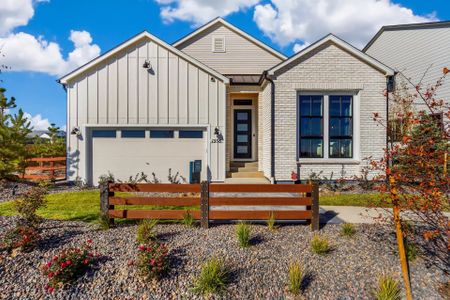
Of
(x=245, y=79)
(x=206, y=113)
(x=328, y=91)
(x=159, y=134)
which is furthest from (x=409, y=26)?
(x=159, y=134)

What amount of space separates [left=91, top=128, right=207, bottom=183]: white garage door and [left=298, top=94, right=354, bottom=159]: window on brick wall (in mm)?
3794

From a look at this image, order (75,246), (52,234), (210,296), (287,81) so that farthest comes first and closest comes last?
1. (287,81)
2. (52,234)
3. (75,246)
4. (210,296)

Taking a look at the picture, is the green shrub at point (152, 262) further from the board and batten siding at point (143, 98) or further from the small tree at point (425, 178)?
the board and batten siding at point (143, 98)

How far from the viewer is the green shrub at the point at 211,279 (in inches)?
142

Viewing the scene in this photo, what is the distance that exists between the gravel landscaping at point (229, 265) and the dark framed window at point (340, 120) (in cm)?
528

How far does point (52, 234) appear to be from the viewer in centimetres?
479

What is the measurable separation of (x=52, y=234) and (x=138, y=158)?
18.7ft

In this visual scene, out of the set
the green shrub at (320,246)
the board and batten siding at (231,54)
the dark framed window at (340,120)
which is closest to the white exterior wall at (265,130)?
the dark framed window at (340,120)

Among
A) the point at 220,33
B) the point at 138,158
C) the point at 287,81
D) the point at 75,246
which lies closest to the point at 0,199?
the point at 138,158

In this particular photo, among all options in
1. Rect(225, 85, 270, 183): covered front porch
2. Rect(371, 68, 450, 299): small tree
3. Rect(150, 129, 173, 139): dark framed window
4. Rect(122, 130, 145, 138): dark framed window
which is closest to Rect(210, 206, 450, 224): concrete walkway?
Rect(371, 68, 450, 299): small tree

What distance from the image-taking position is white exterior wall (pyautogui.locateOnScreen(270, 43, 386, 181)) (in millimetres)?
9633

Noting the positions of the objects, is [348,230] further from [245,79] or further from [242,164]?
[245,79]

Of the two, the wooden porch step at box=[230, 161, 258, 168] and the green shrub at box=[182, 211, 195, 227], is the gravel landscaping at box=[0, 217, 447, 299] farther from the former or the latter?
the wooden porch step at box=[230, 161, 258, 168]

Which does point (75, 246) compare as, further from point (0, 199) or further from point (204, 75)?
point (204, 75)
